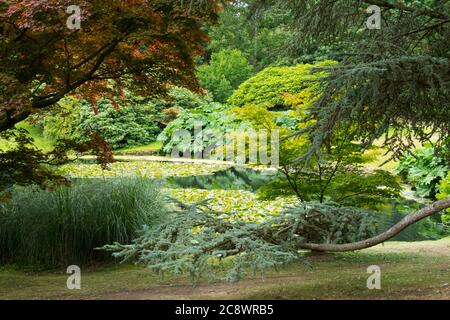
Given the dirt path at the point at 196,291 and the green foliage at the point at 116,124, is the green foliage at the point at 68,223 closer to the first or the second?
the dirt path at the point at 196,291

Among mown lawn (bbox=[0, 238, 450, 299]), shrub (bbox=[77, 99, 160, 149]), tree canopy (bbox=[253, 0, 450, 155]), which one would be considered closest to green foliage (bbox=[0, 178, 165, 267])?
mown lawn (bbox=[0, 238, 450, 299])

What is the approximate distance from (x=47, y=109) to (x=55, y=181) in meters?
1.61

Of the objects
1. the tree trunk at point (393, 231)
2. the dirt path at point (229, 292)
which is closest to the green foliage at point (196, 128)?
the dirt path at point (229, 292)

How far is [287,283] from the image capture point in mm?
5113

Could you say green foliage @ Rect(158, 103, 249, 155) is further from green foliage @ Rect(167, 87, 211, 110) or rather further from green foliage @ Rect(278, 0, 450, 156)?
green foliage @ Rect(278, 0, 450, 156)

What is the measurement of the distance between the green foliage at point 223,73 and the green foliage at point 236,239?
67.7 feet

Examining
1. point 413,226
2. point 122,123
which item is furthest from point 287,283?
point 122,123

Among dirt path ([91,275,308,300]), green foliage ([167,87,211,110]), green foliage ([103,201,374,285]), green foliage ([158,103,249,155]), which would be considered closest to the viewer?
green foliage ([103,201,374,285])

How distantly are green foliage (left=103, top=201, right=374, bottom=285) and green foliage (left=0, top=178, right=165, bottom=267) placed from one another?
2088 mm

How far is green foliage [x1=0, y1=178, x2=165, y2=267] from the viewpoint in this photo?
669 cm

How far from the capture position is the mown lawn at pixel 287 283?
4.52 meters

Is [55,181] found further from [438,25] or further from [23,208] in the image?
[438,25]

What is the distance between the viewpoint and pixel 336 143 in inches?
295

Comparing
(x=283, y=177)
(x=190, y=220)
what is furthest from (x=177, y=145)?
(x=190, y=220)
